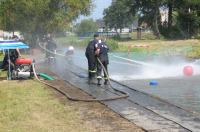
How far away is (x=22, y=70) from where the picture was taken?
2162 centimetres

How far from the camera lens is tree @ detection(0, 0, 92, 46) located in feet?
156

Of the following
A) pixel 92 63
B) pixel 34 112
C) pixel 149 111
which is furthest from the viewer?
pixel 92 63

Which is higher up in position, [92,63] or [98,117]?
[92,63]

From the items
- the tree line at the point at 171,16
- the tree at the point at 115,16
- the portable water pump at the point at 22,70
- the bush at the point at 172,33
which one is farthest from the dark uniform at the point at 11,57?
the tree at the point at 115,16

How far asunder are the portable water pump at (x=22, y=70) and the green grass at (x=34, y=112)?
3.32m

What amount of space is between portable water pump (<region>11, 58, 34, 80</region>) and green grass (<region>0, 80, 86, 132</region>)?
10.9ft

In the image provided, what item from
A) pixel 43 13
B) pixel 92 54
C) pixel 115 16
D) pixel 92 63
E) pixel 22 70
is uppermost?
pixel 115 16

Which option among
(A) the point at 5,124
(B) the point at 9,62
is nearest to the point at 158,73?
(B) the point at 9,62

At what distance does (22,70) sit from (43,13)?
26.7 m

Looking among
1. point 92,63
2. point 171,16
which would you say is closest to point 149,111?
point 92,63

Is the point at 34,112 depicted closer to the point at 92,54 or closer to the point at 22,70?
the point at 92,54

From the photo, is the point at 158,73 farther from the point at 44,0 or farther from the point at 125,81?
the point at 44,0

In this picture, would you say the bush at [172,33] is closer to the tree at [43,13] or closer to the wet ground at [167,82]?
the tree at [43,13]

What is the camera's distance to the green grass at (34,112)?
35.1 ft
